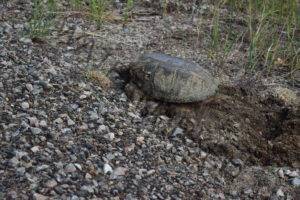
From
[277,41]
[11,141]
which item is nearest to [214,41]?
[277,41]

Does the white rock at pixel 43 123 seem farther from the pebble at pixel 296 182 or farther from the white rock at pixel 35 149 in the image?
the pebble at pixel 296 182

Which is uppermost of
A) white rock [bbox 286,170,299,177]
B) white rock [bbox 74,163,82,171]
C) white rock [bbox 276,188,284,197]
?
white rock [bbox 74,163,82,171]

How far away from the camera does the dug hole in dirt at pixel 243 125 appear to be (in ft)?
10.0

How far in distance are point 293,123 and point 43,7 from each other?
1962 mm

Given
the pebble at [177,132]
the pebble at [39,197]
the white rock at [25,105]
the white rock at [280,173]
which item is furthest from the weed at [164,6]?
the pebble at [39,197]

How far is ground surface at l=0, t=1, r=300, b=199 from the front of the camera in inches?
102

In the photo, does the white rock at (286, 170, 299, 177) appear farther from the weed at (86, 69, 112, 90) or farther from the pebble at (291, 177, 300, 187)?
the weed at (86, 69, 112, 90)

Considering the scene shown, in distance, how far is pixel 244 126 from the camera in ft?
→ 10.6

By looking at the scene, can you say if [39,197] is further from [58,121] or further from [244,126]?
[244,126]

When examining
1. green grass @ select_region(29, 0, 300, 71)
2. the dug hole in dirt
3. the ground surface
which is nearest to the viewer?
the ground surface

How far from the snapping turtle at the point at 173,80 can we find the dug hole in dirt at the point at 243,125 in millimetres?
69

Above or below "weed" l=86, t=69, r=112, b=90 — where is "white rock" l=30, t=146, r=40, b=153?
below

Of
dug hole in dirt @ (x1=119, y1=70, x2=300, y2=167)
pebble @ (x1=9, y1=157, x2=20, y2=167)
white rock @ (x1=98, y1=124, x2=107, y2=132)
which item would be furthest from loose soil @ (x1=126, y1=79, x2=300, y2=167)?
pebble @ (x1=9, y1=157, x2=20, y2=167)

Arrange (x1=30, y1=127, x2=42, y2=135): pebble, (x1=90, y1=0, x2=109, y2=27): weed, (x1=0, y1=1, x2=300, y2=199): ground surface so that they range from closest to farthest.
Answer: (x1=0, y1=1, x2=300, y2=199): ground surface → (x1=30, y1=127, x2=42, y2=135): pebble → (x1=90, y1=0, x2=109, y2=27): weed
